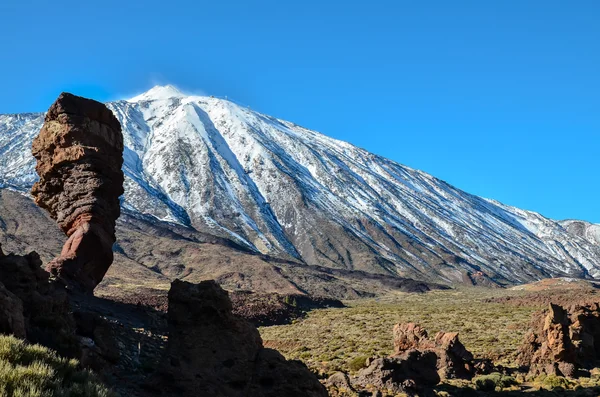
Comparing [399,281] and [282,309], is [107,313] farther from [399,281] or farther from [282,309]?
[399,281]

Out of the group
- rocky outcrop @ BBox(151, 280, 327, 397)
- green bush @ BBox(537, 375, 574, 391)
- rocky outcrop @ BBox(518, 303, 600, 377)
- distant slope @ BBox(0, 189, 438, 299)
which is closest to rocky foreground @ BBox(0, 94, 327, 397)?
rocky outcrop @ BBox(151, 280, 327, 397)

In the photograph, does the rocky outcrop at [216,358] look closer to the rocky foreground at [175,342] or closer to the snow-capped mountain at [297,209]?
the rocky foreground at [175,342]

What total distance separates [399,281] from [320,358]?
76.8 meters

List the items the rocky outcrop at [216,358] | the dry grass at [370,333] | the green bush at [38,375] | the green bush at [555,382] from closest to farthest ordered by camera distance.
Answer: the green bush at [38,375]
the rocky outcrop at [216,358]
the green bush at [555,382]
the dry grass at [370,333]

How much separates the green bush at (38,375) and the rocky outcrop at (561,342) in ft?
57.3

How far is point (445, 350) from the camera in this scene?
1970 centimetres

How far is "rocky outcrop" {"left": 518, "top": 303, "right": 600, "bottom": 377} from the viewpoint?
2012cm

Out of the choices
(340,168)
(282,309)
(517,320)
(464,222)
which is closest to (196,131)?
(340,168)

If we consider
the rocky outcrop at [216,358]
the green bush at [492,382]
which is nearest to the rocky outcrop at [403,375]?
the green bush at [492,382]

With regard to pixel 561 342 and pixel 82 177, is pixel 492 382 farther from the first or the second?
pixel 82 177

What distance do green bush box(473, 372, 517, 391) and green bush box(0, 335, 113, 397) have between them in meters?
13.8

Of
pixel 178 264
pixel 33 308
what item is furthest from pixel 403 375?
pixel 178 264

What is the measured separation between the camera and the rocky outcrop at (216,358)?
10.8 metres

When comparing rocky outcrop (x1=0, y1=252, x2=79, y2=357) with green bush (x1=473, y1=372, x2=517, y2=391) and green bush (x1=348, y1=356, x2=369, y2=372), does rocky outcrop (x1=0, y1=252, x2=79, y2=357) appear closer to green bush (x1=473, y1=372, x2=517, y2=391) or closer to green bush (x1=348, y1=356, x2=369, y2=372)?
green bush (x1=348, y1=356, x2=369, y2=372)
